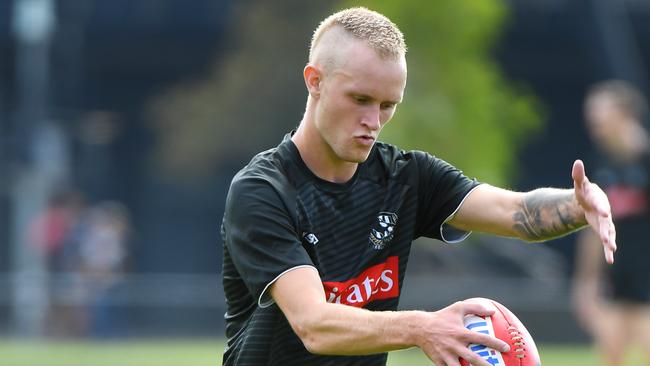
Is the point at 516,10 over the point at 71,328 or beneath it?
over

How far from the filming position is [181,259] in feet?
98.6

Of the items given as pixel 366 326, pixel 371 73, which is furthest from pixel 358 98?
pixel 366 326

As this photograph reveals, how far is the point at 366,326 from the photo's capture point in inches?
208

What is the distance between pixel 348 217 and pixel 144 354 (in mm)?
12330

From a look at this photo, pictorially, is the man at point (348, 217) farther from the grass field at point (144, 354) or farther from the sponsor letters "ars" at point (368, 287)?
the grass field at point (144, 354)

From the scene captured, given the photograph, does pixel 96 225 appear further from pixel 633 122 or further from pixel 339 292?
pixel 339 292

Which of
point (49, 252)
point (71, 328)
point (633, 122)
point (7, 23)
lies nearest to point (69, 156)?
point (7, 23)

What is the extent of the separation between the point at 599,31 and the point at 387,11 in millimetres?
10826

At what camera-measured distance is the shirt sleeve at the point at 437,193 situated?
634cm

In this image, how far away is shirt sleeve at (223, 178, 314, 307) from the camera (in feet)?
18.4

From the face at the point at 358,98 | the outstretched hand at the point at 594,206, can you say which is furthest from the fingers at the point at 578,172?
the face at the point at 358,98

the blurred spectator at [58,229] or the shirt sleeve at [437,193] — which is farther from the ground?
the shirt sleeve at [437,193]

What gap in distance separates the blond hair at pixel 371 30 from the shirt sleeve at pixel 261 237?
26.0 inches

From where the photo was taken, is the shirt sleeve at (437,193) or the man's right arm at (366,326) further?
the shirt sleeve at (437,193)
